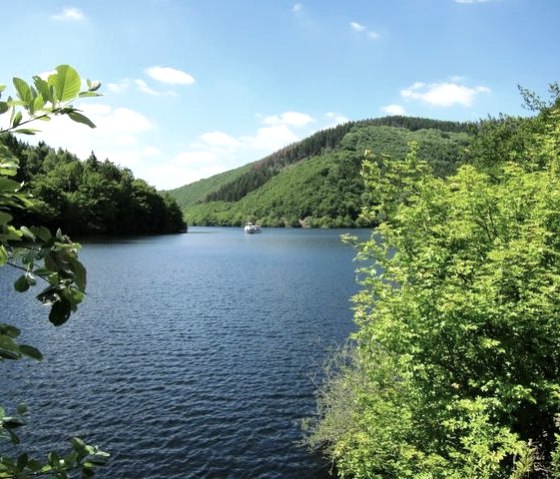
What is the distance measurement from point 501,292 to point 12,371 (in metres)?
26.3

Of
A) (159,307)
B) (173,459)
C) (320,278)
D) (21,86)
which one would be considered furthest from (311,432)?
(320,278)

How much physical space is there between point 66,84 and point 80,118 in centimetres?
17

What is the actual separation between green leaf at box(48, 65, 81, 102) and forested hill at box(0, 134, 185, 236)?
11295 cm

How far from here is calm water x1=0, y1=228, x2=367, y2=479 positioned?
62.4 ft

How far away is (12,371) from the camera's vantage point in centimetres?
2631

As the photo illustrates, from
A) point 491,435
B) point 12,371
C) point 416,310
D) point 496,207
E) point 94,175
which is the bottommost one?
point 12,371

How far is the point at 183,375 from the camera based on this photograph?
89.5 ft

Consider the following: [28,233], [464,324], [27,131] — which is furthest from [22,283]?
[464,324]

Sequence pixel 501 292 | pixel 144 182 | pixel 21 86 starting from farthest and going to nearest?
pixel 144 182, pixel 501 292, pixel 21 86

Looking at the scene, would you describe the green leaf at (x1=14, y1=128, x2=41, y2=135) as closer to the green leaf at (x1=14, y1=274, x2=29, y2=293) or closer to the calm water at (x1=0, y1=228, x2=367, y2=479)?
the green leaf at (x1=14, y1=274, x2=29, y2=293)

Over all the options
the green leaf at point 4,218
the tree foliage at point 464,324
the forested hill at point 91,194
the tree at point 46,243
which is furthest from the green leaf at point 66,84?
the forested hill at point 91,194

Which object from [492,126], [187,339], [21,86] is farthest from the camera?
[492,126]

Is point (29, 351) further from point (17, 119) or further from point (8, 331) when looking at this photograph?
point (17, 119)

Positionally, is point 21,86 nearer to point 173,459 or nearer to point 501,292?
point 501,292
